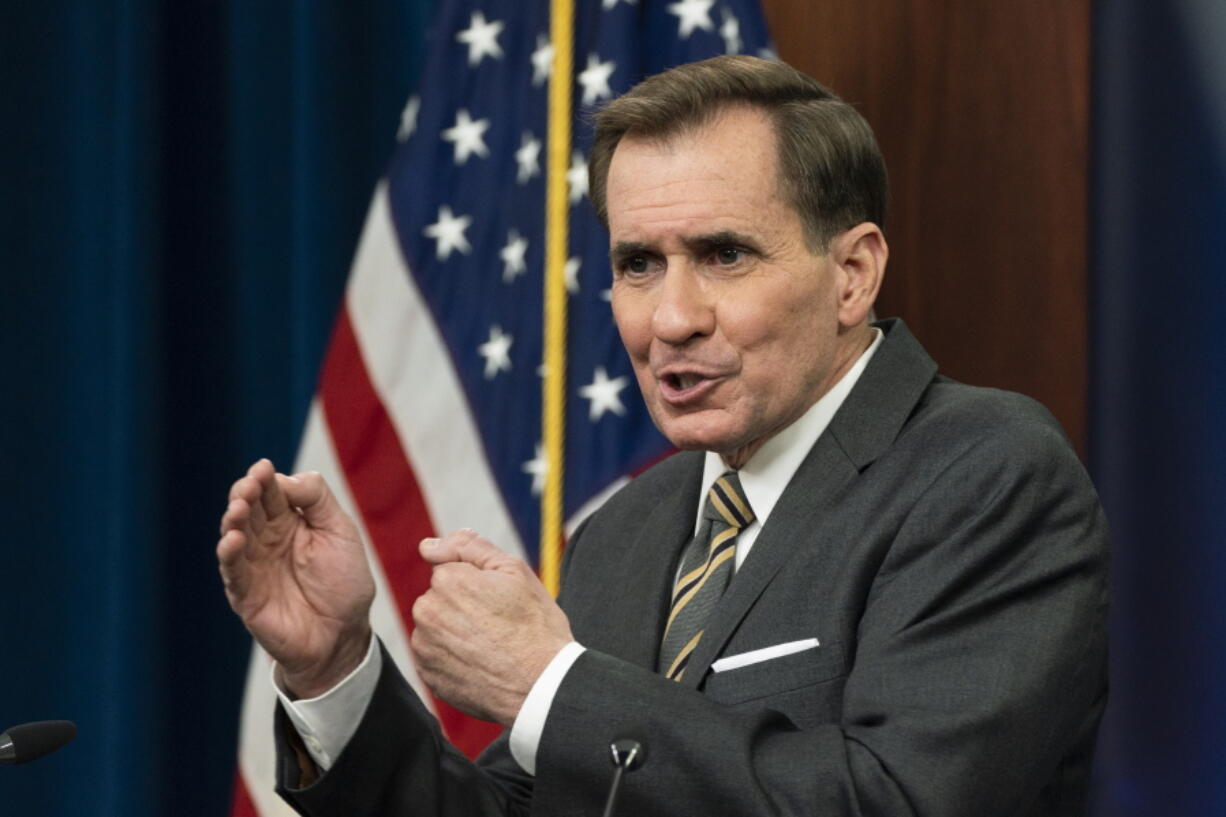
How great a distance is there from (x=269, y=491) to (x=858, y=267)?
2.54 ft

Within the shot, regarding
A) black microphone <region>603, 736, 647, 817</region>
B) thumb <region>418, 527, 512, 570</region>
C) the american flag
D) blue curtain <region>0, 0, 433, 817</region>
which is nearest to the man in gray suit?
thumb <region>418, 527, 512, 570</region>

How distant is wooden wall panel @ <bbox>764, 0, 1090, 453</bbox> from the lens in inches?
104

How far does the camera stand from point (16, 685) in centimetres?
332

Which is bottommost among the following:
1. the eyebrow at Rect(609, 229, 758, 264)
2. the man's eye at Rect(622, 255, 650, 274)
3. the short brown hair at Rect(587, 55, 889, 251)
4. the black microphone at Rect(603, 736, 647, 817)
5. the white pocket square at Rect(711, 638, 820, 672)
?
the white pocket square at Rect(711, 638, 820, 672)

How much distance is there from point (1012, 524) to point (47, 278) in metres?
2.41

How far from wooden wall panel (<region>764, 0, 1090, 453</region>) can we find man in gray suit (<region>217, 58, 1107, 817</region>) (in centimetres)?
69

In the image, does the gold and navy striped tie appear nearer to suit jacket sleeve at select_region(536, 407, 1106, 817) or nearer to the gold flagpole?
suit jacket sleeve at select_region(536, 407, 1106, 817)

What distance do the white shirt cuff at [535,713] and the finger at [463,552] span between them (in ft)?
0.48

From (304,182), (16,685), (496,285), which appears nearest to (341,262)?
(304,182)

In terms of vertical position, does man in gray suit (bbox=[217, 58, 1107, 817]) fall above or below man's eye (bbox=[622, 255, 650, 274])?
below

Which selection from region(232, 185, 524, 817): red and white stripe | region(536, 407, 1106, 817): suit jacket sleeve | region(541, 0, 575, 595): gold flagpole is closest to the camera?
region(536, 407, 1106, 817): suit jacket sleeve

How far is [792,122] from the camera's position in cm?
191

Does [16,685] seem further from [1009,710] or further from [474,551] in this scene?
[1009,710]

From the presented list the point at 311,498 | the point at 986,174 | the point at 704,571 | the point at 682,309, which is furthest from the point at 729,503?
the point at 986,174
